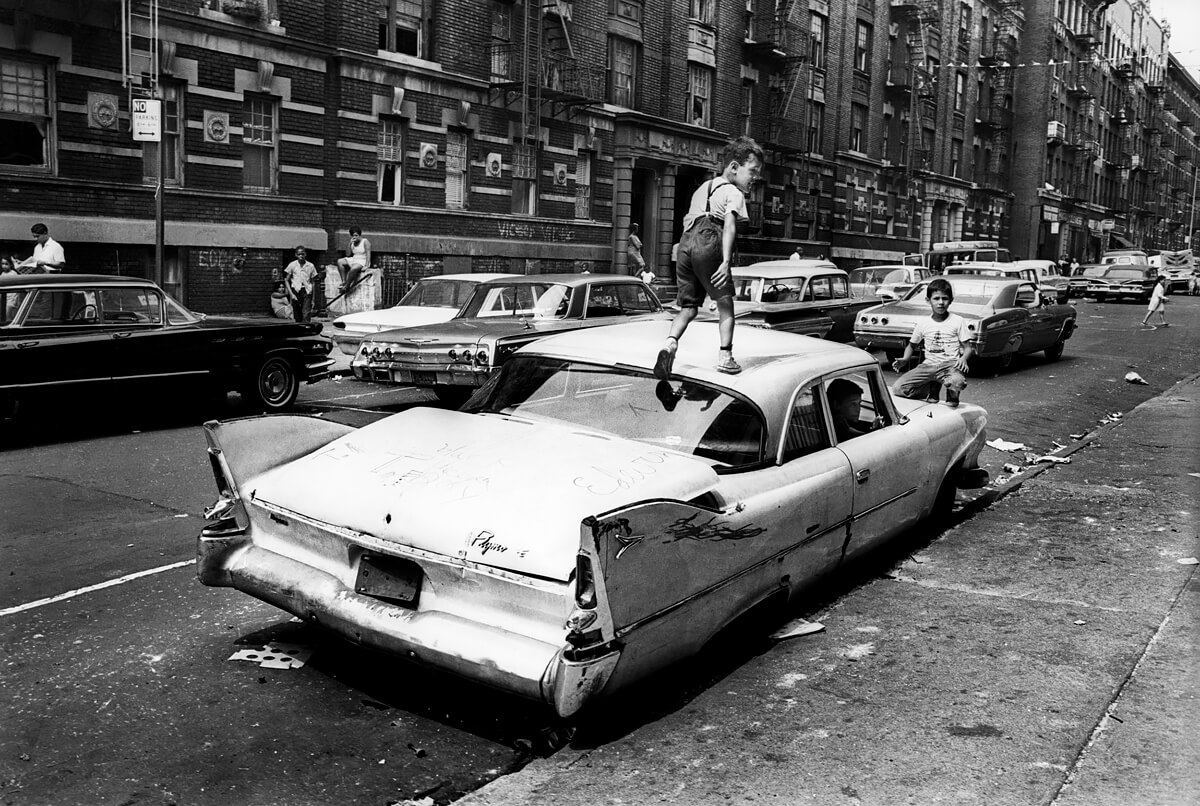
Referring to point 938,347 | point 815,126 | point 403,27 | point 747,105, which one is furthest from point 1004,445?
point 815,126

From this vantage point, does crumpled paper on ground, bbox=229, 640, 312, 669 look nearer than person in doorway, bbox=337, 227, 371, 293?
Yes

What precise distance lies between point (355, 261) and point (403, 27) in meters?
5.87

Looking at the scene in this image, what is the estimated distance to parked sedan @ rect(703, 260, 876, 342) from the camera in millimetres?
16906

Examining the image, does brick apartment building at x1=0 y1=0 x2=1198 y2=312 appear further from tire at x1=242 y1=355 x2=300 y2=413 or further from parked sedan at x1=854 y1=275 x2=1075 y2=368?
parked sedan at x1=854 y1=275 x2=1075 y2=368

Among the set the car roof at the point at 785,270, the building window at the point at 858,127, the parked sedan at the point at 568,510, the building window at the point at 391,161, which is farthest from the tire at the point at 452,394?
the building window at the point at 858,127

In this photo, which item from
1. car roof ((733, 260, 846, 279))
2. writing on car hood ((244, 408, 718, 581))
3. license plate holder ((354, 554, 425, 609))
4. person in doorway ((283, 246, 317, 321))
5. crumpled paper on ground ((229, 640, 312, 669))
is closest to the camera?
writing on car hood ((244, 408, 718, 581))

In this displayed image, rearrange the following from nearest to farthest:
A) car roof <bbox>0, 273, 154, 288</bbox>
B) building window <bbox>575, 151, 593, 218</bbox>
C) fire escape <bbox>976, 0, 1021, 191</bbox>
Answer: car roof <bbox>0, 273, 154, 288</bbox>, building window <bbox>575, 151, 593, 218</bbox>, fire escape <bbox>976, 0, 1021, 191</bbox>

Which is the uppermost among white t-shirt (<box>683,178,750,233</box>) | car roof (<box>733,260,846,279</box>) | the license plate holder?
white t-shirt (<box>683,178,750,233</box>)

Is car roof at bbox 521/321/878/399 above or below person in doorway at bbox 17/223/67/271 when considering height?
below

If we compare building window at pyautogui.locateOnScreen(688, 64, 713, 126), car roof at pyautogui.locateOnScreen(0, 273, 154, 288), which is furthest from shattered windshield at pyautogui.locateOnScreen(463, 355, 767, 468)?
building window at pyautogui.locateOnScreen(688, 64, 713, 126)

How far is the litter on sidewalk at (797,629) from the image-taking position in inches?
204

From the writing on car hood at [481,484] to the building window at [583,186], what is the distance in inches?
995

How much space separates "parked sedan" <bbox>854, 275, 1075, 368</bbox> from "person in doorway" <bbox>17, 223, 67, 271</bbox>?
480 inches

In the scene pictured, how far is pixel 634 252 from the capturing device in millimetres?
29250
